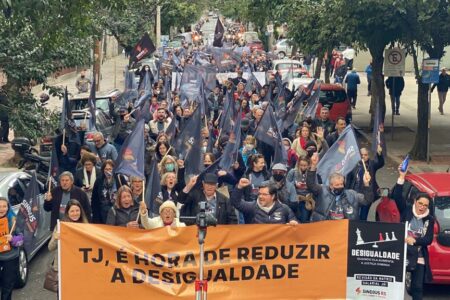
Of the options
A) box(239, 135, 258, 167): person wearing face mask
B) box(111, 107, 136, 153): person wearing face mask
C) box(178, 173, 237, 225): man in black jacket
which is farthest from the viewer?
box(111, 107, 136, 153): person wearing face mask

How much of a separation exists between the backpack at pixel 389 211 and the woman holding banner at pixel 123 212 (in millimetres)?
3094

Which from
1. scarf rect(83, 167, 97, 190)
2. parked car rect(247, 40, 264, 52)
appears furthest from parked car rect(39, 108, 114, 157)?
parked car rect(247, 40, 264, 52)

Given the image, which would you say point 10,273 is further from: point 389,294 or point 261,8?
point 261,8

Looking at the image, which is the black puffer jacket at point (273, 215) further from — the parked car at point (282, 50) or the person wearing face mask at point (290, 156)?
the parked car at point (282, 50)

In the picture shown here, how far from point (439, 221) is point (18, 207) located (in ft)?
17.1

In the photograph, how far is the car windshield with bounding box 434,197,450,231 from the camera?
34.0 ft

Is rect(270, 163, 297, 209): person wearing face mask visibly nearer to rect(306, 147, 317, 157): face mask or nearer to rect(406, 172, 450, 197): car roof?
rect(306, 147, 317, 157): face mask

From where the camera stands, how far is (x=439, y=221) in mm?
10398

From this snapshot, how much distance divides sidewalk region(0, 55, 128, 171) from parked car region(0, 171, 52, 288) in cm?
689

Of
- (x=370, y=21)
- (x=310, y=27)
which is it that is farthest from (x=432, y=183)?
(x=310, y=27)

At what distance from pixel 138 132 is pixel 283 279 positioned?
3.65 metres

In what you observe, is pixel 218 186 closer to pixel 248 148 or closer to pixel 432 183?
pixel 248 148

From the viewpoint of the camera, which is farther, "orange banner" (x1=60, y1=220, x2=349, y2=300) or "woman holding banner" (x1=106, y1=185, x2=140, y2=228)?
"woman holding banner" (x1=106, y1=185, x2=140, y2=228)

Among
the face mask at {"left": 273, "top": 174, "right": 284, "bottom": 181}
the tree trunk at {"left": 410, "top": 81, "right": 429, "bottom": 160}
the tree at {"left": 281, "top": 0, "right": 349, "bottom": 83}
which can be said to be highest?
the tree at {"left": 281, "top": 0, "right": 349, "bottom": 83}
